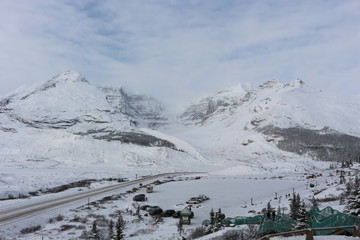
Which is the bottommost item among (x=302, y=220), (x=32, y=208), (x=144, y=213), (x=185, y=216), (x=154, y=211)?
(x=144, y=213)

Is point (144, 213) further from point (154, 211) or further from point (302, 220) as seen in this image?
point (302, 220)

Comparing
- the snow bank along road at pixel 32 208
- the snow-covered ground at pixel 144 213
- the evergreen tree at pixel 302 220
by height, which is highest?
the evergreen tree at pixel 302 220

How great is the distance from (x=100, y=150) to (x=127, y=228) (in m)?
119

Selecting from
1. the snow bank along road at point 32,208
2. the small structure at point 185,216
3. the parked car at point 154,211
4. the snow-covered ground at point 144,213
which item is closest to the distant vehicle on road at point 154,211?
the parked car at point 154,211

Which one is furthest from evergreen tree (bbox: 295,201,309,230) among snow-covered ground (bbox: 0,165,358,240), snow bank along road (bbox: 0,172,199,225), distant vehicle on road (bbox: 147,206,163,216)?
snow bank along road (bbox: 0,172,199,225)

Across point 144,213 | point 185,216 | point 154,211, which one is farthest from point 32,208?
point 185,216

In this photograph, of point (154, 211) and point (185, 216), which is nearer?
point (185, 216)

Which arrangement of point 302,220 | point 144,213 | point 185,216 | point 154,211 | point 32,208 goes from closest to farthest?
point 302,220 → point 185,216 → point 32,208 → point 154,211 → point 144,213

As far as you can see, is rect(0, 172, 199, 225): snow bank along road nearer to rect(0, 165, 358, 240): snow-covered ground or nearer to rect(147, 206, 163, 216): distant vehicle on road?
rect(0, 165, 358, 240): snow-covered ground

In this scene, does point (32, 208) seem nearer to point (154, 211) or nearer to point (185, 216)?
point (154, 211)

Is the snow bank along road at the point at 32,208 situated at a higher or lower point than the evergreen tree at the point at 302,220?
lower

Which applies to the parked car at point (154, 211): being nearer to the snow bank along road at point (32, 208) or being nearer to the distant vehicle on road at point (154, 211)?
the distant vehicle on road at point (154, 211)

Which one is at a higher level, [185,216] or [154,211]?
[185,216]

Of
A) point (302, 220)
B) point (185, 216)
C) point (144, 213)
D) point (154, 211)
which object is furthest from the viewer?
point (144, 213)
